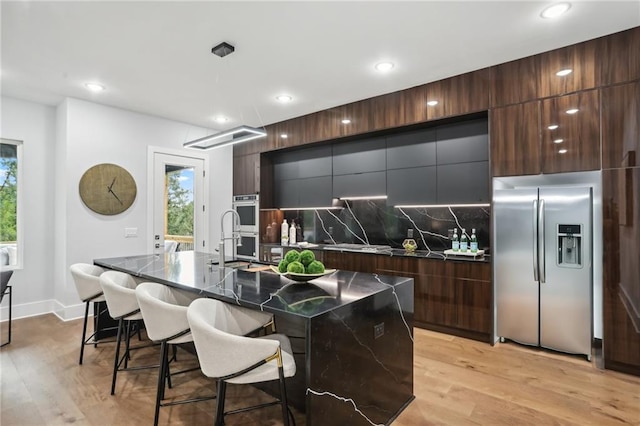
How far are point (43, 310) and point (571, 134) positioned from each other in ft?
21.0

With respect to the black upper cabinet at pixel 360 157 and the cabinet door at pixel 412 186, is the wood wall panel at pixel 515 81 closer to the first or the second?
the cabinet door at pixel 412 186

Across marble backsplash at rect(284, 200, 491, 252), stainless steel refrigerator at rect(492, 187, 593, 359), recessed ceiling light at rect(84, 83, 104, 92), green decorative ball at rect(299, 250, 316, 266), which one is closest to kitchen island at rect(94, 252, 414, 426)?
green decorative ball at rect(299, 250, 316, 266)

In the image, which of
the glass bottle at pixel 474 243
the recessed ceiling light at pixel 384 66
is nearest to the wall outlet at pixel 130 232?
the recessed ceiling light at pixel 384 66

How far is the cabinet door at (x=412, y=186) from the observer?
403cm

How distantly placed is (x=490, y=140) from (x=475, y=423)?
2.53m

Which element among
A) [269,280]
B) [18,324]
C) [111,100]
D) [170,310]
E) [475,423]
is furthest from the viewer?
[111,100]

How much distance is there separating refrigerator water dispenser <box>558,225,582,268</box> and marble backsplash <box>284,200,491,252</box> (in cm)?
68

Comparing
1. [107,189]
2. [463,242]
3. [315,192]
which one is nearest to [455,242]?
[463,242]

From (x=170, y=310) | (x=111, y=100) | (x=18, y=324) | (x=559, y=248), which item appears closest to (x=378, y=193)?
(x=559, y=248)

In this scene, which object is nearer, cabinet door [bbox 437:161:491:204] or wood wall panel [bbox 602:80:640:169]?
wood wall panel [bbox 602:80:640:169]

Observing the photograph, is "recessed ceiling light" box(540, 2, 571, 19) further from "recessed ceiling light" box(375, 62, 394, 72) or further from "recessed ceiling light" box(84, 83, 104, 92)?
"recessed ceiling light" box(84, 83, 104, 92)

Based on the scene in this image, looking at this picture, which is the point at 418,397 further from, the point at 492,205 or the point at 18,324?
the point at 18,324

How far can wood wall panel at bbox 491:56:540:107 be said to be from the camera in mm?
3143

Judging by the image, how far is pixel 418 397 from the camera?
235cm
